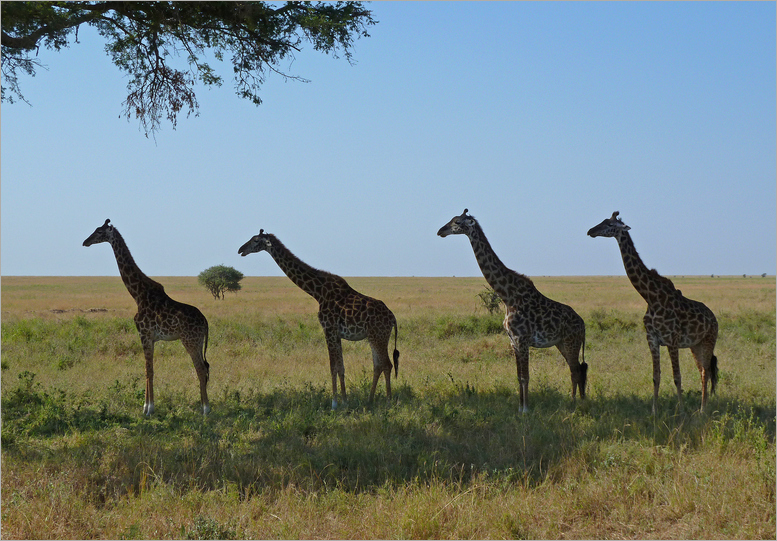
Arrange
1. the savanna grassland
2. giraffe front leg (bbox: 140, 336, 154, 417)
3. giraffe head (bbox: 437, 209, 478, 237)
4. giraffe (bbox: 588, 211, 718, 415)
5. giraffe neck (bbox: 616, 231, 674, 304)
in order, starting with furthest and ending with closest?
1. giraffe front leg (bbox: 140, 336, 154, 417)
2. giraffe head (bbox: 437, 209, 478, 237)
3. giraffe neck (bbox: 616, 231, 674, 304)
4. giraffe (bbox: 588, 211, 718, 415)
5. the savanna grassland

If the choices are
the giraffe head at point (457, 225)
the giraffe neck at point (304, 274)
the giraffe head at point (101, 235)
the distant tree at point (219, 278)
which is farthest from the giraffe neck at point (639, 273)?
the distant tree at point (219, 278)

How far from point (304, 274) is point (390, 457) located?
441 centimetres

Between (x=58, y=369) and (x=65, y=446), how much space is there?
6.89 meters

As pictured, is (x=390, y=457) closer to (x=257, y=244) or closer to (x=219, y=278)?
(x=257, y=244)

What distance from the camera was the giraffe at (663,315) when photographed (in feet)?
30.7

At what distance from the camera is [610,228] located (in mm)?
9570

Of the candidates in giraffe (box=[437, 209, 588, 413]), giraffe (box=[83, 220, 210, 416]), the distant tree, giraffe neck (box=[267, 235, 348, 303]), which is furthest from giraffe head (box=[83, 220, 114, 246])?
the distant tree

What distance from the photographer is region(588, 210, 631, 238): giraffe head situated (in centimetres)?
950

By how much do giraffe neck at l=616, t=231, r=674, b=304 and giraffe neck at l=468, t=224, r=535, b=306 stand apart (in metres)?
1.46

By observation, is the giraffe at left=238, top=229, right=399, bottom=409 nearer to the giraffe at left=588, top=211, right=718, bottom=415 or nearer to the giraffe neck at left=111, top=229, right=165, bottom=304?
the giraffe neck at left=111, top=229, right=165, bottom=304

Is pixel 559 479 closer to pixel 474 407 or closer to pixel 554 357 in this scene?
pixel 474 407

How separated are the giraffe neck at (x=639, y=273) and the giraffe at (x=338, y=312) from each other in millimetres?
3739

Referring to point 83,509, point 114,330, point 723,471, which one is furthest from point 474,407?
point 114,330

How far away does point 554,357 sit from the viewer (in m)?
15.6
